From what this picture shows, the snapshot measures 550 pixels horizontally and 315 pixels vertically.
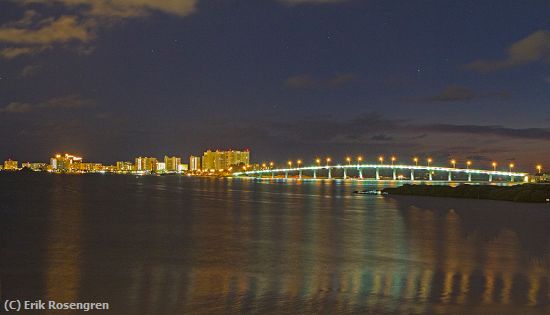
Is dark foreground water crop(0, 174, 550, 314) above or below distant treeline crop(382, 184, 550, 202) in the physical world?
below

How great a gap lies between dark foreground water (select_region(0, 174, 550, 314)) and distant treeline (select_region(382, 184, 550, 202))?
19486 millimetres

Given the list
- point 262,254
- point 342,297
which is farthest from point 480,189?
point 342,297

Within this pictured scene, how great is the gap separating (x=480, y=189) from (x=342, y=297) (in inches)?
1787

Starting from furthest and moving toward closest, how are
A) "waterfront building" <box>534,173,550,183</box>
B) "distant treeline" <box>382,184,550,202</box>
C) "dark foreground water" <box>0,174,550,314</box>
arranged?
"waterfront building" <box>534,173,550,183</box>, "distant treeline" <box>382,184,550,202</box>, "dark foreground water" <box>0,174,550,314</box>

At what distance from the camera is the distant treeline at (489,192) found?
1793 inches

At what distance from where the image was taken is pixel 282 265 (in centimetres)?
1467

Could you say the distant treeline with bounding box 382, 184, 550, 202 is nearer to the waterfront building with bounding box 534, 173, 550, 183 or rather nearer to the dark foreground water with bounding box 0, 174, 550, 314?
the dark foreground water with bounding box 0, 174, 550, 314

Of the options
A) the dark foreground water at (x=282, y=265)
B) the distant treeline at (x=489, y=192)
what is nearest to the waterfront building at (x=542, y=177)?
the distant treeline at (x=489, y=192)

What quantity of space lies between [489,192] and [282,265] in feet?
134

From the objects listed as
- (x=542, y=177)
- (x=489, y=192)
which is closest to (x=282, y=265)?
(x=489, y=192)

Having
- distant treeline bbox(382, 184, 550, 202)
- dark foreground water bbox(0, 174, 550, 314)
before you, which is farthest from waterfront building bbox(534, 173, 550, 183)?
dark foreground water bbox(0, 174, 550, 314)

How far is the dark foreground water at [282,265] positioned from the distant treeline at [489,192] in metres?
19.5

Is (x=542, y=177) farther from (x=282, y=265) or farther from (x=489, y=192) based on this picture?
(x=282, y=265)

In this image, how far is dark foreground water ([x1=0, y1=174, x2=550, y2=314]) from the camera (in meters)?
10.4
